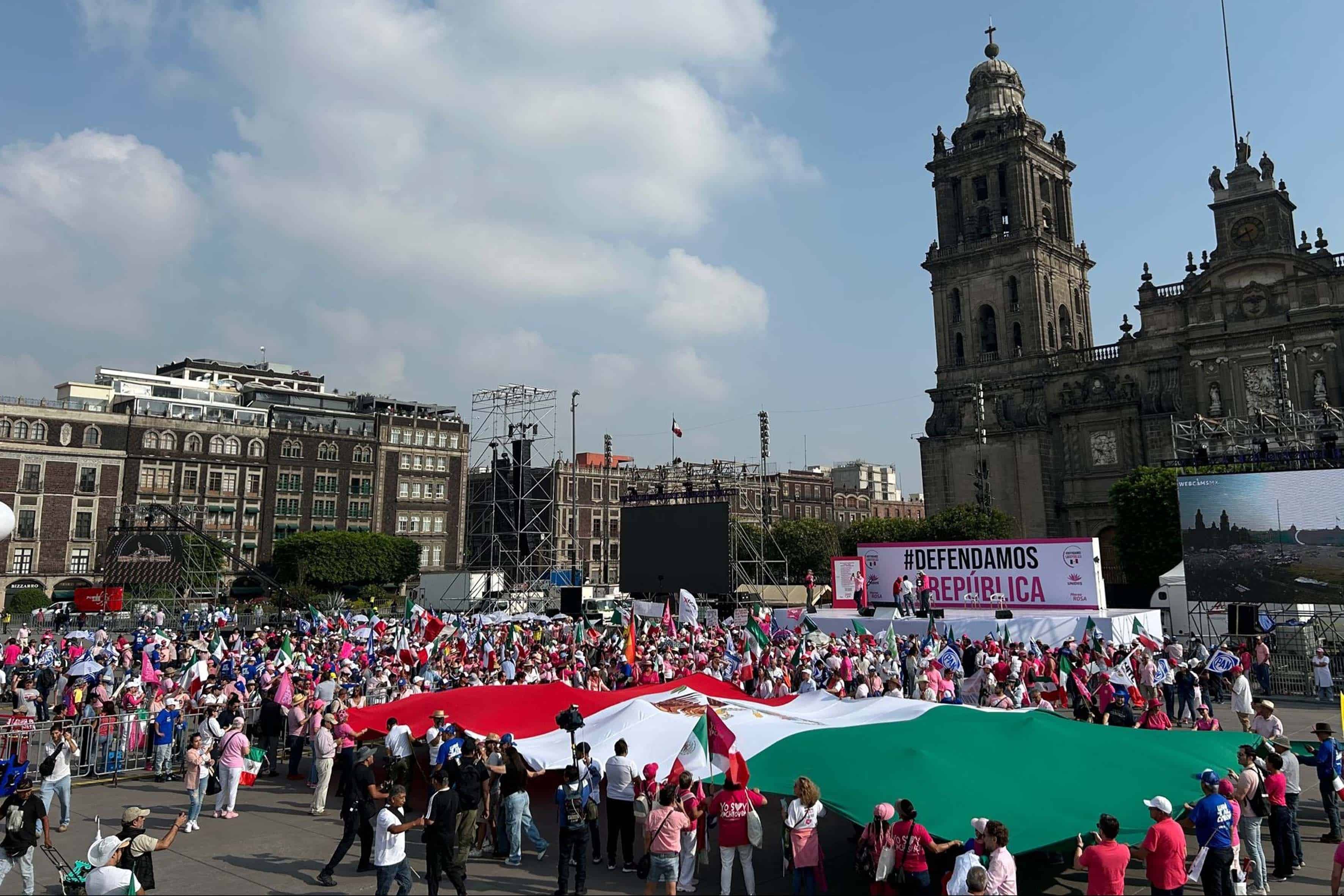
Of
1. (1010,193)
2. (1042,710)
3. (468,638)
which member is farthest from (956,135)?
(1042,710)

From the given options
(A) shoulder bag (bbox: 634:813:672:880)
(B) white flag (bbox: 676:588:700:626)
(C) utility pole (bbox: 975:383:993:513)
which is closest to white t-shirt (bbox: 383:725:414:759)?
(A) shoulder bag (bbox: 634:813:672:880)

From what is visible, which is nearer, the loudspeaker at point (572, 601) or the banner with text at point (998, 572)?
the banner with text at point (998, 572)

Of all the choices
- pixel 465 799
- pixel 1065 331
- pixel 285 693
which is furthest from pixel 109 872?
pixel 1065 331

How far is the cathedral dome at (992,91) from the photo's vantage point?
251 ft

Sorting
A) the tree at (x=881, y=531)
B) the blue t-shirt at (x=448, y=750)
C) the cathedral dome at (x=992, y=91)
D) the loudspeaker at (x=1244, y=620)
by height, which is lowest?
the blue t-shirt at (x=448, y=750)

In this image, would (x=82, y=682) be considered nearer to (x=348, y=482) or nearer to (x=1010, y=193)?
(x=348, y=482)

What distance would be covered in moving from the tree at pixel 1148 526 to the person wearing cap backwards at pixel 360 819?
50.6 meters

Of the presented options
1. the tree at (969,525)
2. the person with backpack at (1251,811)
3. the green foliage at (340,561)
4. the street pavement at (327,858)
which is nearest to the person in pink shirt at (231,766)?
the street pavement at (327,858)

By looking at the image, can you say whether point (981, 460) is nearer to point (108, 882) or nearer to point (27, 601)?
point (108, 882)

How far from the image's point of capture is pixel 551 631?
33.7 m

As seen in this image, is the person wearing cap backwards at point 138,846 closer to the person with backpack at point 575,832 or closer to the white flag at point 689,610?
the person with backpack at point 575,832

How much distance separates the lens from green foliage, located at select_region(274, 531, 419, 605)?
70938mm

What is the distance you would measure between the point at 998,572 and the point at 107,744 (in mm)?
27586

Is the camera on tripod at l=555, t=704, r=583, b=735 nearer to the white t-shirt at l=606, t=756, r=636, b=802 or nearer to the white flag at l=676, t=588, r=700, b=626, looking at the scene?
the white t-shirt at l=606, t=756, r=636, b=802
